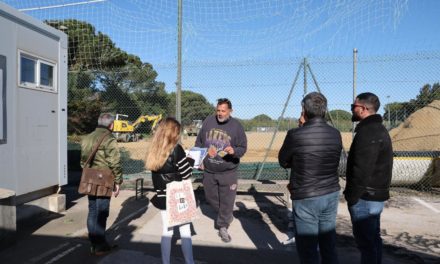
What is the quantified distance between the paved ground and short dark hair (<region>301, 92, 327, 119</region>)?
6.88 feet

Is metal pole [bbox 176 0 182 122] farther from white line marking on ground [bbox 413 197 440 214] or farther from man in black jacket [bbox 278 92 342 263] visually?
white line marking on ground [bbox 413 197 440 214]

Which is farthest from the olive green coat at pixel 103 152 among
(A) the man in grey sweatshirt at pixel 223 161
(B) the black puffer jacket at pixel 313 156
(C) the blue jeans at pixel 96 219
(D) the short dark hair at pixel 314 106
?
(D) the short dark hair at pixel 314 106

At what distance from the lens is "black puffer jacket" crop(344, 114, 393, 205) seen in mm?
3266

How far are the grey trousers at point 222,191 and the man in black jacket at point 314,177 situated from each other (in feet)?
6.36

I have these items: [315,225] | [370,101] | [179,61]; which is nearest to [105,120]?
[315,225]

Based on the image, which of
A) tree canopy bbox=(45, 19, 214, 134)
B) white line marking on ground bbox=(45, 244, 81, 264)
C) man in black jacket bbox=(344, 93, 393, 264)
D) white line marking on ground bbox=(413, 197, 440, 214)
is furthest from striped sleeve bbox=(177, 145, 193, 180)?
tree canopy bbox=(45, 19, 214, 134)

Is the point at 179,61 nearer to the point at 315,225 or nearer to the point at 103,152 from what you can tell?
the point at 103,152

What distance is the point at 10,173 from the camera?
5434 millimetres

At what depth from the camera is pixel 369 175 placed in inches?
130

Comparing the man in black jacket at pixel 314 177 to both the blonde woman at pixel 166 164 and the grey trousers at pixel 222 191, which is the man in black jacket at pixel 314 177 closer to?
the blonde woman at pixel 166 164

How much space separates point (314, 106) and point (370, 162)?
2.27ft

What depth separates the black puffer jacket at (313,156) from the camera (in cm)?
312

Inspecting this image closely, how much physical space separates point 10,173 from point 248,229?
11.7ft

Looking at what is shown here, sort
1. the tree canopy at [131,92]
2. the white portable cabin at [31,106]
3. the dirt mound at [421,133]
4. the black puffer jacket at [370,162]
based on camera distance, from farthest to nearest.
Result: the dirt mound at [421,133]
the tree canopy at [131,92]
the white portable cabin at [31,106]
the black puffer jacket at [370,162]
